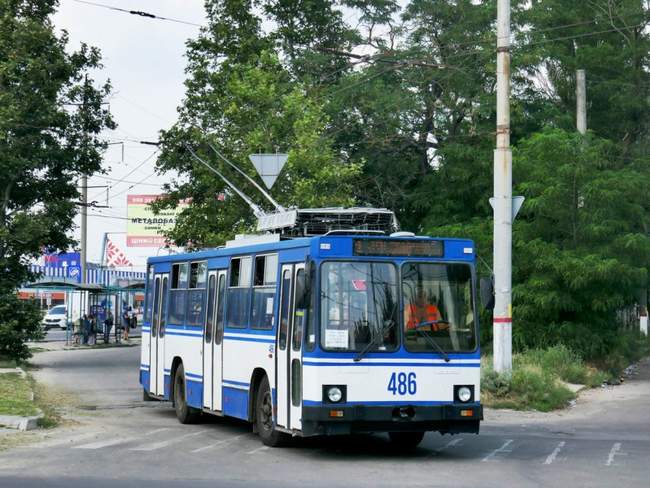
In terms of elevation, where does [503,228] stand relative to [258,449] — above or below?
above

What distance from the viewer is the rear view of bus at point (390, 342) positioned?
556 inches

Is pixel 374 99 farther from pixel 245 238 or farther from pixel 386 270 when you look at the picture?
pixel 386 270

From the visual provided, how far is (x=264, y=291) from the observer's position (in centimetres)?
1631

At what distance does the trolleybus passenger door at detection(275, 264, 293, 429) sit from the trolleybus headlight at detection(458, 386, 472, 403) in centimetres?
205

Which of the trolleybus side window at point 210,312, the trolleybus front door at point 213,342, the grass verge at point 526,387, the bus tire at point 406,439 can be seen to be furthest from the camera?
the grass verge at point 526,387

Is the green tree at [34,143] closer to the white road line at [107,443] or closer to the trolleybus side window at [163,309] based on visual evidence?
the trolleybus side window at [163,309]

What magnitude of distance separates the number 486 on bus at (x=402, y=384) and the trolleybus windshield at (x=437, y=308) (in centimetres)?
34

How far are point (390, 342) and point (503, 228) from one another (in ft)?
27.3

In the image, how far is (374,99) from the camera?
39875 millimetres

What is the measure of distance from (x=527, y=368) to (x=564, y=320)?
6198mm

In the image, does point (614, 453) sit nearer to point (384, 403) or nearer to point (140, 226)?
point (384, 403)

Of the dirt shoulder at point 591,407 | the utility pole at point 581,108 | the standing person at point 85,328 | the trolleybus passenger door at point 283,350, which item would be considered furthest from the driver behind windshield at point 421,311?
the standing person at point 85,328

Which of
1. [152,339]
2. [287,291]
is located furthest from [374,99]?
[287,291]

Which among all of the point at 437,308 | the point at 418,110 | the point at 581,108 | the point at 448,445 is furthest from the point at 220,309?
the point at 418,110
